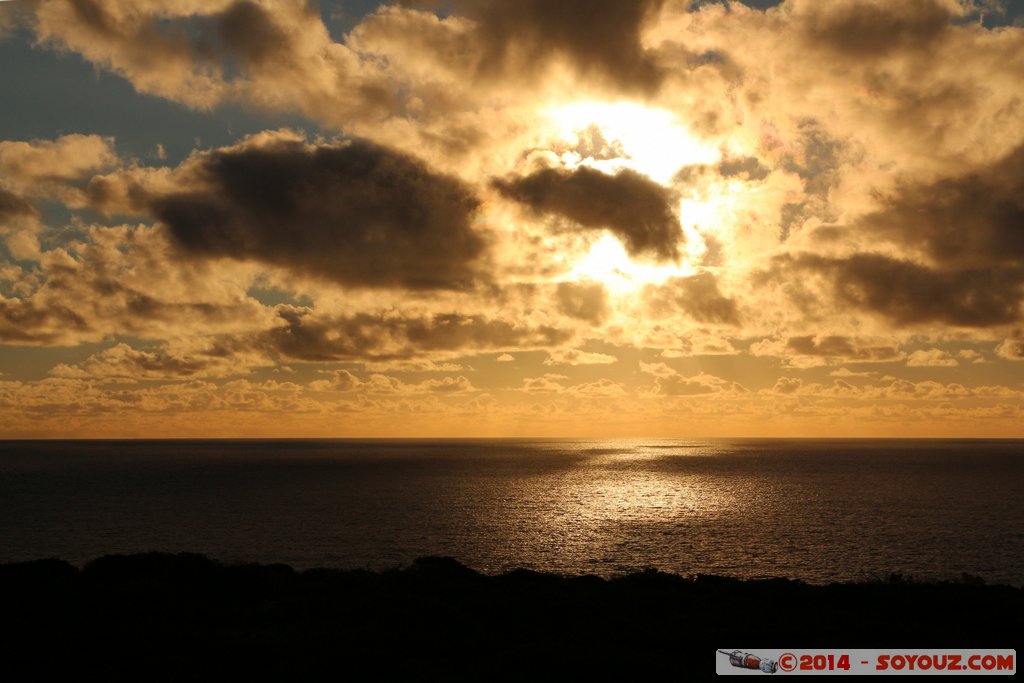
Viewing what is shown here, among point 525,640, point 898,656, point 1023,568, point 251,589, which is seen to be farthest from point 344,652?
point 1023,568

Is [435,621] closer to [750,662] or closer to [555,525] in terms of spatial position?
[750,662]

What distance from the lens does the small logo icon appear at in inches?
864

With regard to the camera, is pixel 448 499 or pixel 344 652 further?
pixel 448 499

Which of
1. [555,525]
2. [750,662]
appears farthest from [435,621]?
[555,525]

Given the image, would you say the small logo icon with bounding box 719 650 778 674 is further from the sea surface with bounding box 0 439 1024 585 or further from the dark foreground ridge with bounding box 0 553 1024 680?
the sea surface with bounding box 0 439 1024 585

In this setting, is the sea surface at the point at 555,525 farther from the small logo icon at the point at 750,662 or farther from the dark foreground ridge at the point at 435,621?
the small logo icon at the point at 750,662

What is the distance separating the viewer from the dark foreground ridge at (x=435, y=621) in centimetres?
2395

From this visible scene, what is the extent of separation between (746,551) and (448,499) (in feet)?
201

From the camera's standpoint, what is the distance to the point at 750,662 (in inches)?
883

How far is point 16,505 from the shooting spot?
108m

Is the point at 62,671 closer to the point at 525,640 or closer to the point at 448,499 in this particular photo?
the point at 525,640

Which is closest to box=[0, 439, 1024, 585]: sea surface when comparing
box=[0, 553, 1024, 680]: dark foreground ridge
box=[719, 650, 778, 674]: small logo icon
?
box=[0, 553, 1024, 680]: dark foreground ridge

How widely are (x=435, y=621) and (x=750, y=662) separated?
13.1 meters

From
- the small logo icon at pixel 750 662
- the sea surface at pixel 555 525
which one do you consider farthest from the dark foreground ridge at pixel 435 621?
the sea surface at pixel 555 525
